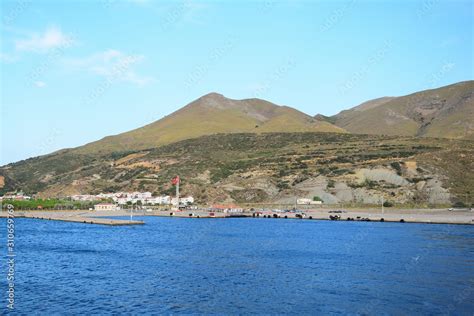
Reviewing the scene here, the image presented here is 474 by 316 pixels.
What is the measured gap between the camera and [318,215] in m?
150

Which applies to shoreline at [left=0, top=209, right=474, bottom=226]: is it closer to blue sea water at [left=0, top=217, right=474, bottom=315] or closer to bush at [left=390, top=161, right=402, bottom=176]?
bush at [left=390, top=161, right=402, bottom=176]

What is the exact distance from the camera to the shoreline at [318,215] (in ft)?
414

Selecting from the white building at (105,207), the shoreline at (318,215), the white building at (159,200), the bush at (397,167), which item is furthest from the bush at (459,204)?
the white building at (105,207)

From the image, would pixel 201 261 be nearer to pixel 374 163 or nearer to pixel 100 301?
pixel 100 301

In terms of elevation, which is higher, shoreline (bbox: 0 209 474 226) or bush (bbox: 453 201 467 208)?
bush (bbox: 453 201 467 208)

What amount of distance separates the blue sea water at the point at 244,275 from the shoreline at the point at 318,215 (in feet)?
117

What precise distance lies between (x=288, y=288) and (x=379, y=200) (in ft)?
407

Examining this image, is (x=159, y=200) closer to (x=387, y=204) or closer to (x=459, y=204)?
(x=387, y=204)

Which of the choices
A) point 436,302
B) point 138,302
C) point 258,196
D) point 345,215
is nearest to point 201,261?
point 138,302

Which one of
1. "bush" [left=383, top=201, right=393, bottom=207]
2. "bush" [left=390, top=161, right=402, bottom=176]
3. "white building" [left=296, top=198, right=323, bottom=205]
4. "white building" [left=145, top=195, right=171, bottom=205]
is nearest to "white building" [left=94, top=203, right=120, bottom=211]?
"white building" [left=145, top=195, right=171, bottom=205]

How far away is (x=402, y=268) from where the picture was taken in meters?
Answer: 57.2

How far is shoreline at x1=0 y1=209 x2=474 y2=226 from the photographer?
126 m

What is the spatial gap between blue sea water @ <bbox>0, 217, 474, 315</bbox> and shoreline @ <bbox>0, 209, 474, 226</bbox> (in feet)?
117

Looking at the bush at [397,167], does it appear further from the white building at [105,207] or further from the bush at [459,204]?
the white building at [105,207]
